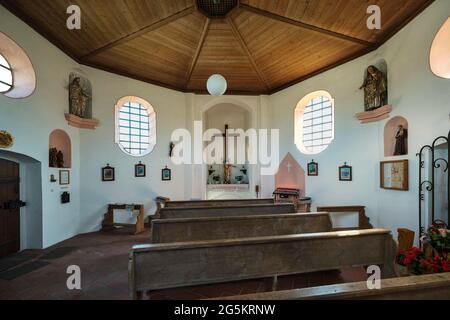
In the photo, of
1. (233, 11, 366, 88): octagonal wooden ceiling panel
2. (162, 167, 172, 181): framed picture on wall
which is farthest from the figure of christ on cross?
(233, 11, 366, 88): octagonal wooden ceiling panel

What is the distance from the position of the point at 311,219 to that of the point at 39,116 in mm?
6086

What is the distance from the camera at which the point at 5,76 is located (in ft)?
15.1

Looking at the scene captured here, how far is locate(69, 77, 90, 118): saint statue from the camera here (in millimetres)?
6047

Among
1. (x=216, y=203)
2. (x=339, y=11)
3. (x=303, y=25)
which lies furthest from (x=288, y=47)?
(x=216, y=203)

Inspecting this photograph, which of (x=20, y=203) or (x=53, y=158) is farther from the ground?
(x=53, y=158)

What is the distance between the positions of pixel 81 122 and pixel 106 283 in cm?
463

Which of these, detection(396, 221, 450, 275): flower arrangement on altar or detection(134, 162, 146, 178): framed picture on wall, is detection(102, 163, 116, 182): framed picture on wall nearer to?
detection(134, 162, 146, 178): framed picture on wall

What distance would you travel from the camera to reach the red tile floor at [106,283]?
10.4 feet

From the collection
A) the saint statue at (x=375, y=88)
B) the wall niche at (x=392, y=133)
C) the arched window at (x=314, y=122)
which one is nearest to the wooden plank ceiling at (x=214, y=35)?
the saint statue at (x=375, y=88)

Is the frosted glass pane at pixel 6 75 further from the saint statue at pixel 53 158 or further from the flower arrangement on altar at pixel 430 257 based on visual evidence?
the flower arrangement on altar at pixel 430 257

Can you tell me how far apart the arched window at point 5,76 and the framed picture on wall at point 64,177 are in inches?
83.2

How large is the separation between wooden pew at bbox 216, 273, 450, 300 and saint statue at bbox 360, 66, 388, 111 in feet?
16.5

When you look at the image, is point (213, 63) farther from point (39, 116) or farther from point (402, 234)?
point (402, 234)

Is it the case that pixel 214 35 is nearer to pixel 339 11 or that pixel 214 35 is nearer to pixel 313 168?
pixel 339 11
